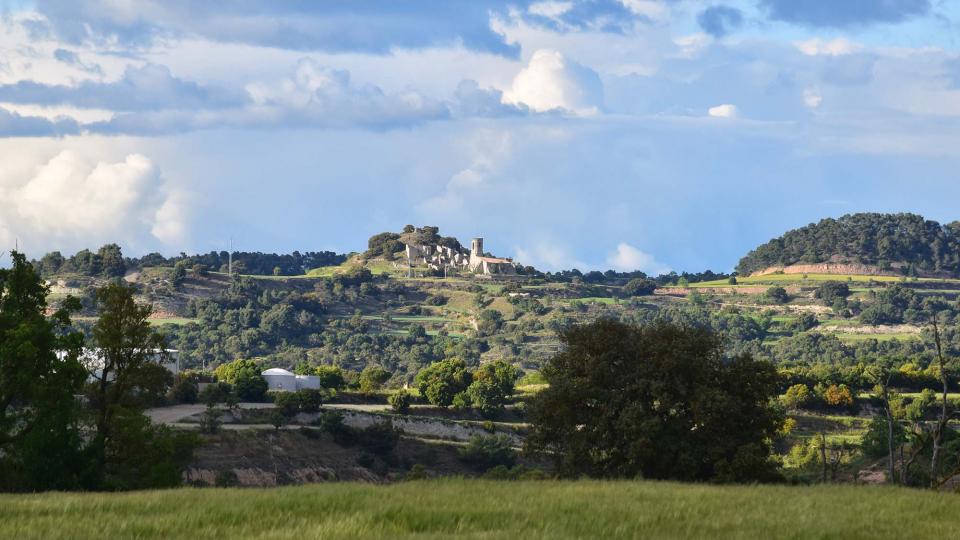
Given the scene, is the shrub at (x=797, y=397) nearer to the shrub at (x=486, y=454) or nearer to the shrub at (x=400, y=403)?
the shrub at (x=400, y=403)

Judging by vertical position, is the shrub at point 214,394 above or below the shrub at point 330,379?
below

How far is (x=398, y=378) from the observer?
153m

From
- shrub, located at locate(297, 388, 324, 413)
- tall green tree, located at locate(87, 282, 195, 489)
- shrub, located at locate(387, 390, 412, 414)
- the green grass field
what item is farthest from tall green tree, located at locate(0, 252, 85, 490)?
shrub, located at locate(387, 390, 412, 414)

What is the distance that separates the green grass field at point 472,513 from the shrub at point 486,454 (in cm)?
5516

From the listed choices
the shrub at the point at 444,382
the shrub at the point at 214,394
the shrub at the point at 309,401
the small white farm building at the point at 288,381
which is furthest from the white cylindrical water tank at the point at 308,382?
the shrub at the point at 309,401

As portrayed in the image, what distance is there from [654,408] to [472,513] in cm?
2035

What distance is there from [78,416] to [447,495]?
15.9 meters

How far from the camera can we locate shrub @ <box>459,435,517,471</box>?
8193 cm

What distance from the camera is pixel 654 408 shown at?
41406 millimetres

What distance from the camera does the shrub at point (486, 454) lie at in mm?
81931

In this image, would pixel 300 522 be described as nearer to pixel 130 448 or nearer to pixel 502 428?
pixel 130 448

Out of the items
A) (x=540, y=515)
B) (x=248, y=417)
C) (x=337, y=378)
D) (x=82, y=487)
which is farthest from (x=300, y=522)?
(x=337, y=378)

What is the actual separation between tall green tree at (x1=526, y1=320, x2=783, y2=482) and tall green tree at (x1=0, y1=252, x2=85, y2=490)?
45.9 ft

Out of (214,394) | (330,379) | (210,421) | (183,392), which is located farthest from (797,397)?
(210,421)
